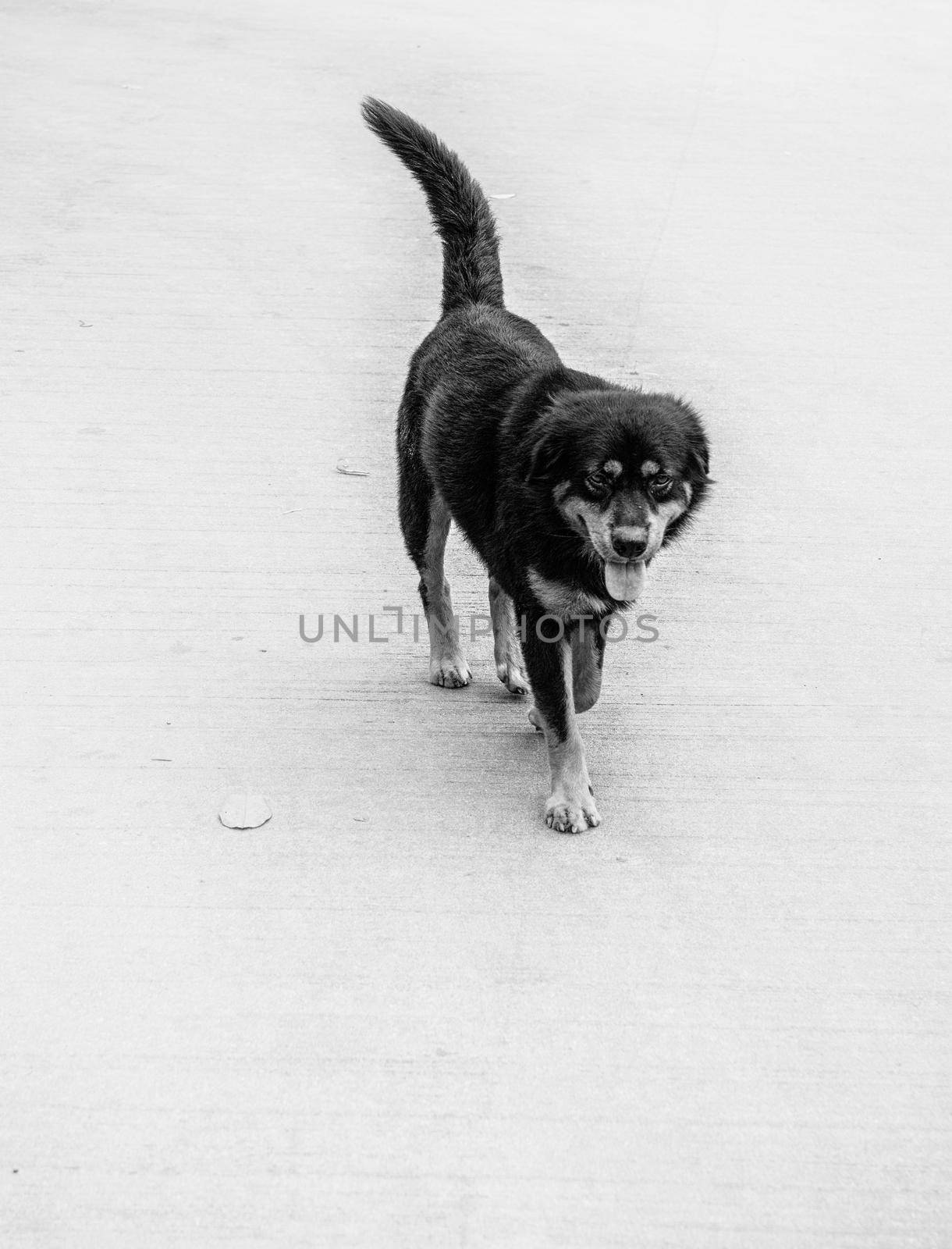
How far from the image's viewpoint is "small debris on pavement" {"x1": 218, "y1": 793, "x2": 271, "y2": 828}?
131 inches

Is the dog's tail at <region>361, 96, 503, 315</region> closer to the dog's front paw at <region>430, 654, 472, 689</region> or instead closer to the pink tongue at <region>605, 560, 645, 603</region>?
the dog's front paw at <region>430, 654, 472, 689</region>

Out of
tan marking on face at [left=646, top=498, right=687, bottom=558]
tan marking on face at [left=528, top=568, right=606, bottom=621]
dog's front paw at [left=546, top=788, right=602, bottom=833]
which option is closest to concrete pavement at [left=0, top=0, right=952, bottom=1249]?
dog's front paw at [left=546, top=788, right=602, bottom=833]

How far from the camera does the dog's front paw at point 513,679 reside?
4.07 m

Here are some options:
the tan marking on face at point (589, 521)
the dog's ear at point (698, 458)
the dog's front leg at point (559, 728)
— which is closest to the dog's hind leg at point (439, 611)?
the dog's front leg at point (559, 728)

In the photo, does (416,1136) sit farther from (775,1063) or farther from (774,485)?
(774,485)

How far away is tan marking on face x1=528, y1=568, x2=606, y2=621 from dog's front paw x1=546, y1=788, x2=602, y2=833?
1.50ft

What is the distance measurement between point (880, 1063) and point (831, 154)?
8.27 meters

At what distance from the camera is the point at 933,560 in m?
4.76

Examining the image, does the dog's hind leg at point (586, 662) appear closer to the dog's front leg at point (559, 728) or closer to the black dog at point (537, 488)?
the black dog at point (537, 488)

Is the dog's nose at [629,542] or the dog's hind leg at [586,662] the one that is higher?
the dog's nose at [629,542]

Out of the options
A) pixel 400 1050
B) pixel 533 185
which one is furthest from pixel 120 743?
pixel 533 185

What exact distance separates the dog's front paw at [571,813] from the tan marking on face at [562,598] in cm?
46

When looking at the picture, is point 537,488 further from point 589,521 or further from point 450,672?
point 450,672

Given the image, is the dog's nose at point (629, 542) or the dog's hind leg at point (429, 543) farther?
the dog's hind leg at point (429, 543)
